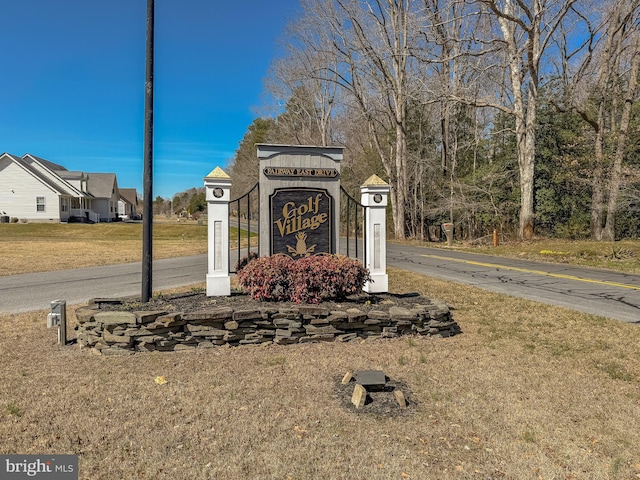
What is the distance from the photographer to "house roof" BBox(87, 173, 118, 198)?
42.1m

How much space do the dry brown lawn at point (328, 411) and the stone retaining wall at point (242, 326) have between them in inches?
6.6

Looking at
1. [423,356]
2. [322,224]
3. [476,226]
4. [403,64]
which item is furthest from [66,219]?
[423,356]

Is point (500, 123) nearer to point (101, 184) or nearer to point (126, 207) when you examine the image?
point (101, 184)

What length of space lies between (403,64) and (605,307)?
19.0m

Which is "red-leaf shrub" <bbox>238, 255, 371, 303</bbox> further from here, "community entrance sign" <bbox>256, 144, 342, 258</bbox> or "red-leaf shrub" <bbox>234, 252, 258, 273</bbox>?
"community entrance sign" <bbox>256, 144, 342, 258</bbox>

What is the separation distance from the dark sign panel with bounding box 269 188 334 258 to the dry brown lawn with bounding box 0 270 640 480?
74.2 inches

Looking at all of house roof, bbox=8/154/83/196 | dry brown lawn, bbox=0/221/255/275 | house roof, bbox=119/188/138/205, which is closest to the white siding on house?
house roof, bbox=8/154/83/196

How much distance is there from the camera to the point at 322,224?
6.48 metres

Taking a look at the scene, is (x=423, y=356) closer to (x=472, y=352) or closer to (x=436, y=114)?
(x=472, y=352)

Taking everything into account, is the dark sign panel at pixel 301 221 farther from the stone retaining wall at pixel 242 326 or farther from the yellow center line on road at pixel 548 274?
the yellow center line on road at pixel 548 274

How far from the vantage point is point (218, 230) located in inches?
232

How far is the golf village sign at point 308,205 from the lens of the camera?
6.29 meters

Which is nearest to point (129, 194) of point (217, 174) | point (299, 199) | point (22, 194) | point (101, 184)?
point (101, 184)

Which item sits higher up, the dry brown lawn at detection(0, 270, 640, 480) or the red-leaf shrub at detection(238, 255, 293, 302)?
the red-leaf shrub at detection(238, 255, 293, 302)
